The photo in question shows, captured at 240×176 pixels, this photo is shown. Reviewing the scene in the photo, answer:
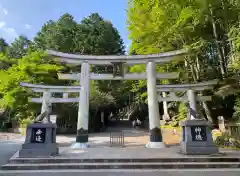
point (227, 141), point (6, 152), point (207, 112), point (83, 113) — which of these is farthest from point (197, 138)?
point (6, 152)

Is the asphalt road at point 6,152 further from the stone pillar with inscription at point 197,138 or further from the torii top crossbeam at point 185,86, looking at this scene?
the torii top crossbeam at point 185,86

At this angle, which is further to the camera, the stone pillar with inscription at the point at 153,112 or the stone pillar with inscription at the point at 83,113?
the stone pillar with inscription at the point at 83,113

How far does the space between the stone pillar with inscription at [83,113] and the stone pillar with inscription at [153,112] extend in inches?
127

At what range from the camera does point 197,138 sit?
755 centimetres

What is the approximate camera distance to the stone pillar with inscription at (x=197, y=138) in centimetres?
733

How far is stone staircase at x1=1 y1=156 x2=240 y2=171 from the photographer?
6.37 metres

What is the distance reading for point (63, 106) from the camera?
18734mm

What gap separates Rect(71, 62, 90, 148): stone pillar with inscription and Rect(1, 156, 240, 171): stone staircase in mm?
2927

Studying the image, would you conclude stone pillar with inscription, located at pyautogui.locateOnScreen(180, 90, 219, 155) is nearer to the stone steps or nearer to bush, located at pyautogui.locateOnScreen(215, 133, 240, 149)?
the stone steps

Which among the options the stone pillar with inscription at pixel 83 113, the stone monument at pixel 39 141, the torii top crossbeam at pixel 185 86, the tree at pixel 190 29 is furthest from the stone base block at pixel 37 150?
the tree at pixel 190 29

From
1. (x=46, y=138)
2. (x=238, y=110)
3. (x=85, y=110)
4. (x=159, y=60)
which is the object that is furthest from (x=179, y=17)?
(x=46, y=138)

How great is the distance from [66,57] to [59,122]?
1075 cm

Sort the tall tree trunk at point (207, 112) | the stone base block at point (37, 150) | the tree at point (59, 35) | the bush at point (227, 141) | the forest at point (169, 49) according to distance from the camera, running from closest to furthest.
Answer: the stone base block at point (37, 150)
the bush at point (227, 141)
the forest at point (169, 49)
the tall tree trunk at point (207, 112)
the tree at point (59, 35)

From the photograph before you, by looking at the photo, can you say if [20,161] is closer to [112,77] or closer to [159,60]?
[112,77]
